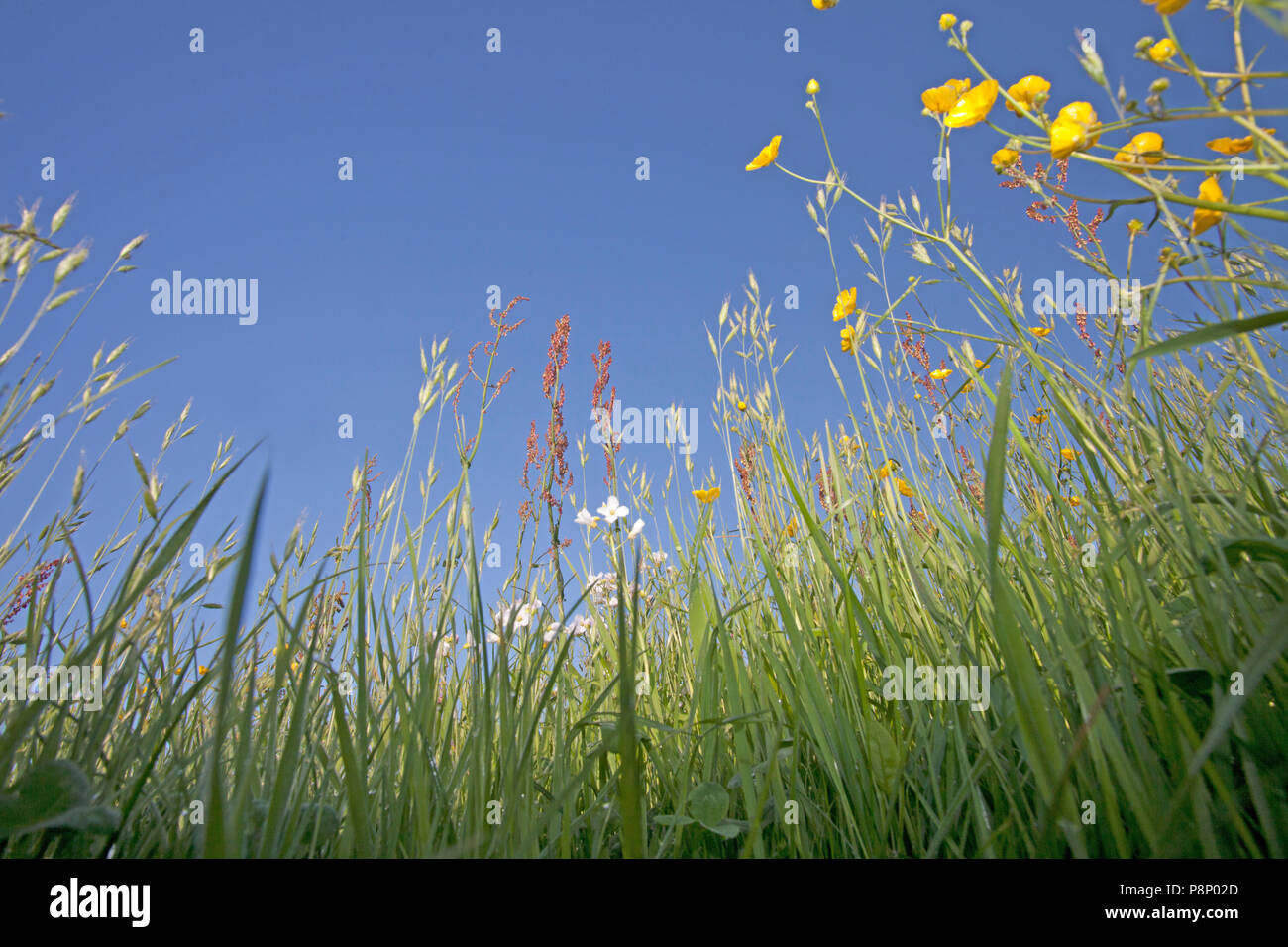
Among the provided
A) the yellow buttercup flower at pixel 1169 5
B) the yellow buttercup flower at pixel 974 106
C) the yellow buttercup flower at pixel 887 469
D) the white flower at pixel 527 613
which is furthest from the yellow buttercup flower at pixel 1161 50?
the white flower at pixel 527 613

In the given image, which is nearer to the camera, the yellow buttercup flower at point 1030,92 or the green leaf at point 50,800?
the green leaf at point 50,800

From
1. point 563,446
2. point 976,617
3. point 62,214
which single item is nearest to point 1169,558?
point 976,617

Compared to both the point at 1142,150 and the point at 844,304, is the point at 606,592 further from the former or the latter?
the point at 1142,150

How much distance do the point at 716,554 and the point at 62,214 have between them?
184 centimetres

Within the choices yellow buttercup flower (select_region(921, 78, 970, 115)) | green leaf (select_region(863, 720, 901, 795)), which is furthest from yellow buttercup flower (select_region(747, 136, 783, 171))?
green leaf (select_region(863, 720, 901, 795))

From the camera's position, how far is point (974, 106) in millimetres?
1135

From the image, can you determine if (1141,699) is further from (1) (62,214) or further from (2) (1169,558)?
(1) (62,214)

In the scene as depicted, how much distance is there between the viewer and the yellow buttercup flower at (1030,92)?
3.11 ft

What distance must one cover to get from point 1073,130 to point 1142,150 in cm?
9

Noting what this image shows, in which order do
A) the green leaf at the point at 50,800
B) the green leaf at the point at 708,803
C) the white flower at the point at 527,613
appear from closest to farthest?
the green leaf at the point at 50,800
the green leaf at the point at 708,803
the white flower at the point at 527,613

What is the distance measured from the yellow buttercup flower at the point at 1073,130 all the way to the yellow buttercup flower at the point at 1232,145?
6.1 inches

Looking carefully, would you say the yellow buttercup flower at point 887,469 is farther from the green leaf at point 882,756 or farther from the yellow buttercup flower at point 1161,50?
the yellow buttercup flower at point 1161,50

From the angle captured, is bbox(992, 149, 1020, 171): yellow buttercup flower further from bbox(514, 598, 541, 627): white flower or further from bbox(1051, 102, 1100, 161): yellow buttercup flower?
bbox(514, 598, 541, 627): white flower

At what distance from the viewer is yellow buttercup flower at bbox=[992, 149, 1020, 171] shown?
3.84ft
